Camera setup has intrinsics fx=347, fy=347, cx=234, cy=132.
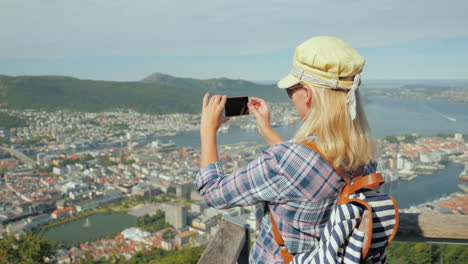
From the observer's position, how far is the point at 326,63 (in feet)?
1.53

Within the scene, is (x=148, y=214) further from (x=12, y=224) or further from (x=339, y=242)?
(x=339, y=242)

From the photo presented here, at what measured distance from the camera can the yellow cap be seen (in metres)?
0.47

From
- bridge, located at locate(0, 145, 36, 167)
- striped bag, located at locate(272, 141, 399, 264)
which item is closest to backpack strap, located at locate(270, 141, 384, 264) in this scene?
striped bag, located at locate(272, 141, 399, 264)

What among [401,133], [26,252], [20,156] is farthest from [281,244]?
[20,156]

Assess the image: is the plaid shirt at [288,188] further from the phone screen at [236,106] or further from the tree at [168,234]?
the tree at [168,234]

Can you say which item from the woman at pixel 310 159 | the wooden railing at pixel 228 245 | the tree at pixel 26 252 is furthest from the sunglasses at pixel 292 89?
the tree at pixel 26 252

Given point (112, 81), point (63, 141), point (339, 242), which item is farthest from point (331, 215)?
point (112, 81)

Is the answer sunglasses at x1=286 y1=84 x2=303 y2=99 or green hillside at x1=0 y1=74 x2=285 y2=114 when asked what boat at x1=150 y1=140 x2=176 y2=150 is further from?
sunglasses at x1=286 y1=84 x2=303 y2=99

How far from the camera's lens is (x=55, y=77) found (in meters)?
39.3

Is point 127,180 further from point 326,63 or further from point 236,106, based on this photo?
point 326,63

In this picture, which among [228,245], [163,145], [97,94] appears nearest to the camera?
[228,245]

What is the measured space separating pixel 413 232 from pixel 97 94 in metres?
40.0

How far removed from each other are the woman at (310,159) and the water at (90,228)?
9630 millimetres

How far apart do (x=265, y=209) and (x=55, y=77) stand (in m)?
44.2
